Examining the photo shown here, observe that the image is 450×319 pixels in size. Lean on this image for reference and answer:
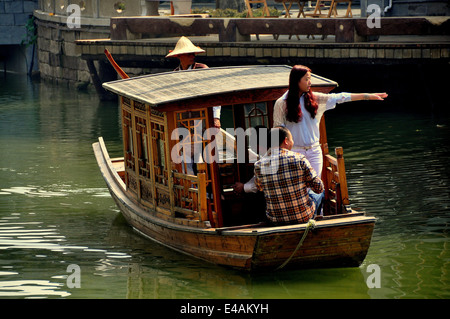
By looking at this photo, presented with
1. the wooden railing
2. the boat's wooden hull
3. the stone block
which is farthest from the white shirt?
the stone block

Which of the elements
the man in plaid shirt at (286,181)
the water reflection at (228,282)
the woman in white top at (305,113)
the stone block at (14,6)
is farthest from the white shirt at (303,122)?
the stone block at (14,6)

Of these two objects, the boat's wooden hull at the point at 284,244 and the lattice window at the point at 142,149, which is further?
the lattice window at the point at 142,149

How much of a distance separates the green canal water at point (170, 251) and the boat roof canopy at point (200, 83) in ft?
5.73

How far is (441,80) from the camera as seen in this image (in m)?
18.9

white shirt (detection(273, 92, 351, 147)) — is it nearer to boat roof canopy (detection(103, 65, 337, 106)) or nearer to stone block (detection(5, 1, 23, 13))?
boat roof canopy (detection(103, 65, 337, 106))

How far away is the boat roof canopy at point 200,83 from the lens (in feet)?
28.8

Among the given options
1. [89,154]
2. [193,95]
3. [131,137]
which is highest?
[193,95]

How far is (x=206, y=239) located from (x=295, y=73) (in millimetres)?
1828

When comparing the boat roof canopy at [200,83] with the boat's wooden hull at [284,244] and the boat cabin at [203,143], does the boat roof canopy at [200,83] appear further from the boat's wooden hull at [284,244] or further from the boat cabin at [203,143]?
the boat's wooden hull at [284,244]

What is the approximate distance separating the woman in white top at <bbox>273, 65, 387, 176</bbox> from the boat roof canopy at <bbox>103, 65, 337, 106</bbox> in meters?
0.35

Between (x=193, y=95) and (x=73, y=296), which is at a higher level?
(x=193, y=95)
